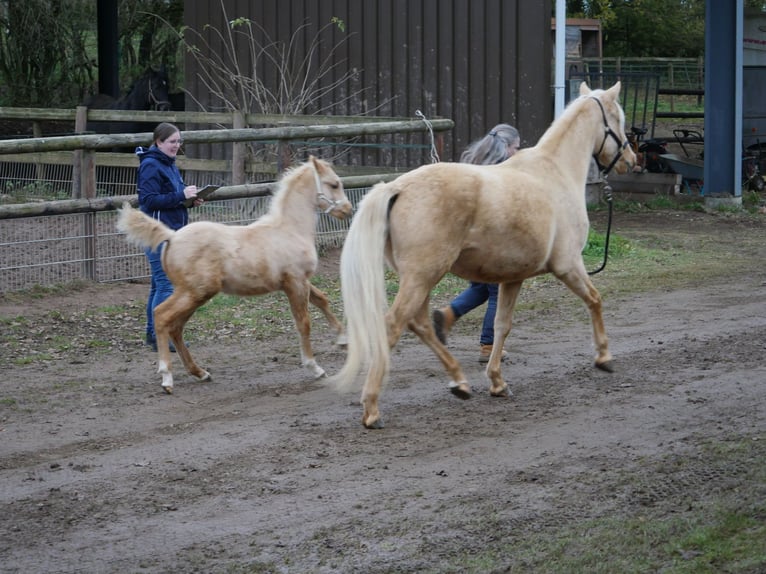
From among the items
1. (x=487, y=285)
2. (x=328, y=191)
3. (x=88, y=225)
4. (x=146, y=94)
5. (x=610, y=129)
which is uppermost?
(x=146, y=94)

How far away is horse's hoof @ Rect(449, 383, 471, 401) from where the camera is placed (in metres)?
6.86

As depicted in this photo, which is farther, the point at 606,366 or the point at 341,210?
the point at 341,210


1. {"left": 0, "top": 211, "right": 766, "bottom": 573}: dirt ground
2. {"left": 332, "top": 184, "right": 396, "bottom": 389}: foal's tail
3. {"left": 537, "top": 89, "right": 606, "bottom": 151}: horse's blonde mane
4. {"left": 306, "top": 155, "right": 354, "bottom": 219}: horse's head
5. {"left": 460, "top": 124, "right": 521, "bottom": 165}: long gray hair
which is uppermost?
{"left": 537, "top": 89, "right": 606, "bottom": 151}: horse's blonde mane

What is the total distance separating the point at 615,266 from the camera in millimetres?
12148

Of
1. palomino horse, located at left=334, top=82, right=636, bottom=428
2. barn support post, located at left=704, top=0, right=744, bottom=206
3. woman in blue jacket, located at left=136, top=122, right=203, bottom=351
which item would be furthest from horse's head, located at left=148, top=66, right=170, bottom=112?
palomino horse, located at left=334, top=82, right=636, bottom=428

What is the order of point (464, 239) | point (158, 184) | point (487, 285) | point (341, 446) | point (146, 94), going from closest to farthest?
1. point (341, 446)
2. point (464, 239)
3. point (487, 285)
4. point (158, 184)
5. point (146, 94)

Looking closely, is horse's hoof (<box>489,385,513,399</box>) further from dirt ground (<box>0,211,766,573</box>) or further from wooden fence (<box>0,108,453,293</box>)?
wooden fence (<box>0,108,453,293</box>)

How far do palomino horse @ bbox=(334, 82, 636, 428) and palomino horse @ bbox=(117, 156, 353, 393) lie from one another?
1111 mm

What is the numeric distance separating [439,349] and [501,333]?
0.59 m

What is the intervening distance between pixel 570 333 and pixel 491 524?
454cm

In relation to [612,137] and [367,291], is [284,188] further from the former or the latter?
[612,137]

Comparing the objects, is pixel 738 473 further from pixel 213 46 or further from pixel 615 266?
pixel 213 46

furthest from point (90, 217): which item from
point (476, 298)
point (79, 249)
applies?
point (476, 298)

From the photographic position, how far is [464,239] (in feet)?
21.6
